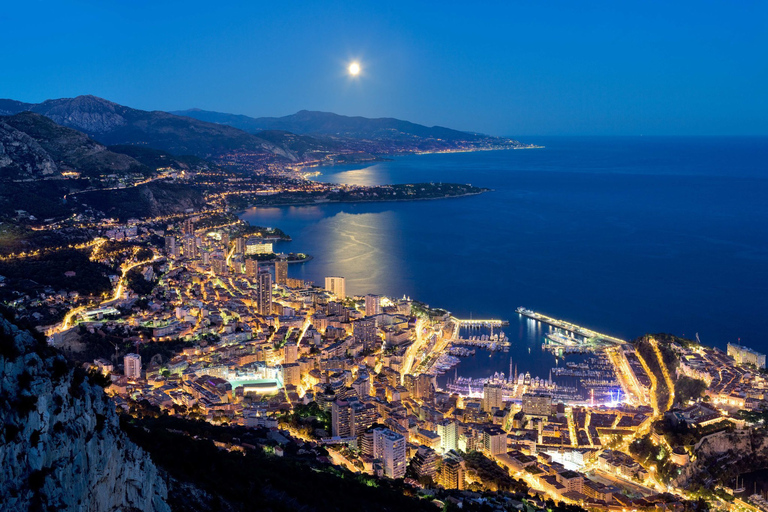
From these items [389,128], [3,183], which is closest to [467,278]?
[3,183]

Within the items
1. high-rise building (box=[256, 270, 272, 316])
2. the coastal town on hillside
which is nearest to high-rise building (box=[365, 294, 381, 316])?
the coastal town on hillside

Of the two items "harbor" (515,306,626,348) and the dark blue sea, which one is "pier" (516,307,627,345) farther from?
the dark blue sea

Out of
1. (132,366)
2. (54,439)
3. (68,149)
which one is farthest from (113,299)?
(68,149)

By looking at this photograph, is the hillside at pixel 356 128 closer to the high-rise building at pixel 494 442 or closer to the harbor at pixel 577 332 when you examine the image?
the harbor at pixel 577 332

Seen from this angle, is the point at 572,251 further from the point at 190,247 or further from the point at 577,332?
the point at 190,247

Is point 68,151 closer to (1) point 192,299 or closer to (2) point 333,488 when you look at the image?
(1) point 192,299

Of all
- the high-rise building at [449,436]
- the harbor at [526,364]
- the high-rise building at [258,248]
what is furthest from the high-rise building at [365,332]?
the high-rise building at [258,248]
